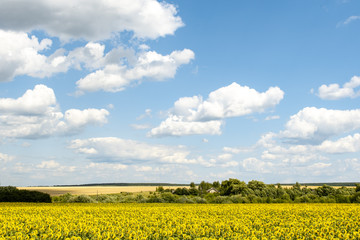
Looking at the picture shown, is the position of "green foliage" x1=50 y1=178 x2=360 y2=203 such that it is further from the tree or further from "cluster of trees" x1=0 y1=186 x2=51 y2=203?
"cluster of trees" x1=0 y1=186 x2=51 y2=203

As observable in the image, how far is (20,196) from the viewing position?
49750 mm

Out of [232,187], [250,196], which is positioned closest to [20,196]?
[250,196]

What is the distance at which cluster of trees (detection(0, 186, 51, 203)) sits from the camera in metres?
49.3

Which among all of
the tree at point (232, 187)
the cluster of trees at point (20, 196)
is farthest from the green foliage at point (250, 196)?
the cluster of trees at point (20, 196)

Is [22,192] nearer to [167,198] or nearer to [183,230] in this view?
[167,198]

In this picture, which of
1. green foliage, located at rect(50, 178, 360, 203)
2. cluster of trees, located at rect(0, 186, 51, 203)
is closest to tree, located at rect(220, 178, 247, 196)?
green foliage, located at rect(50, 178, 360, 203)

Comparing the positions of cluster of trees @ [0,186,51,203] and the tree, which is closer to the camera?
cluster of trees @ [0,186,51,203]

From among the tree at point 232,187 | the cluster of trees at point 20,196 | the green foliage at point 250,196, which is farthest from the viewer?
the tree at point 232,187

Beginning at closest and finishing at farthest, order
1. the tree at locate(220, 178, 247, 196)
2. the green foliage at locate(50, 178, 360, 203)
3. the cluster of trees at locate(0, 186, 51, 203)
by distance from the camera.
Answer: the cluster of trees at locate(0, 186, 51, 203) → the green foliage at locate(50, 178, 360, 203) → the tree at locate(220, 178, 247, 196)

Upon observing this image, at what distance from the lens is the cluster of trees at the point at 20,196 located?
4934cm

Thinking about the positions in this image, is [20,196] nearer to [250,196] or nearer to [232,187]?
[250,196]

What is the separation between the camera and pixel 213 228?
63.5 feet

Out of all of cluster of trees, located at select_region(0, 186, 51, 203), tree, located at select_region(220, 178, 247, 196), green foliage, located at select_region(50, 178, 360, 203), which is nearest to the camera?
cluster of trees, located at select_region(0, 186, 51, 203)

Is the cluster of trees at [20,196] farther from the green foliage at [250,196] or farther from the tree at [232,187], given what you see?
the tree at [232,187]
